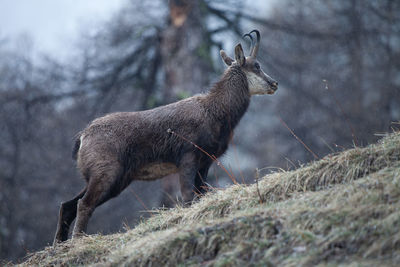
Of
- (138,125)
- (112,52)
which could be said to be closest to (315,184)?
(138,125)

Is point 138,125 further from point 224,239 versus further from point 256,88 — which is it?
point 224,239

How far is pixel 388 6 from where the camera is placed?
1625cm

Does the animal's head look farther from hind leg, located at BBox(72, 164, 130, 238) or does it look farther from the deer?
hind leg, located at BBox(72, 164, 130, 238)

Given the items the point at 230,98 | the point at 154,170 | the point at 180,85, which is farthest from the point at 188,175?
the point at 180,85

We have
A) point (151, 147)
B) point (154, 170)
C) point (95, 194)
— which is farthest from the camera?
point (154, 170)

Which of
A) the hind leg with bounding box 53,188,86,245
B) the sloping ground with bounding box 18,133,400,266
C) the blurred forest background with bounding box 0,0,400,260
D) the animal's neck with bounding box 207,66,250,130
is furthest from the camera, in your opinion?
the blurred forest background with bounding box 0,0,400,260

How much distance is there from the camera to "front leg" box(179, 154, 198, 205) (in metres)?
6.84

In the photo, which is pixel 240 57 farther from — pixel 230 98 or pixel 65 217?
pixel 65 217

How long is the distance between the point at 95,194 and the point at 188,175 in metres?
1.28

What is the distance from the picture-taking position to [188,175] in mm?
6871

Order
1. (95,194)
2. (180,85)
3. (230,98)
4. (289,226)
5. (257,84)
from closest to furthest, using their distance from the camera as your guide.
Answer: (289,226), (95,194), (230,98), (257,84), (180,85)

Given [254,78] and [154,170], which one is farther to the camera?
[254,78]

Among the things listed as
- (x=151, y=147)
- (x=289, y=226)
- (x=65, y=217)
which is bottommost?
(x=65, y=217)

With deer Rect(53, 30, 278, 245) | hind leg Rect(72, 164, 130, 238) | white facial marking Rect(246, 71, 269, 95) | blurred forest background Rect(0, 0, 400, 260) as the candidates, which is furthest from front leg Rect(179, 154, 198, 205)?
blurred forest background Rect(0, 0, 400, 260)
